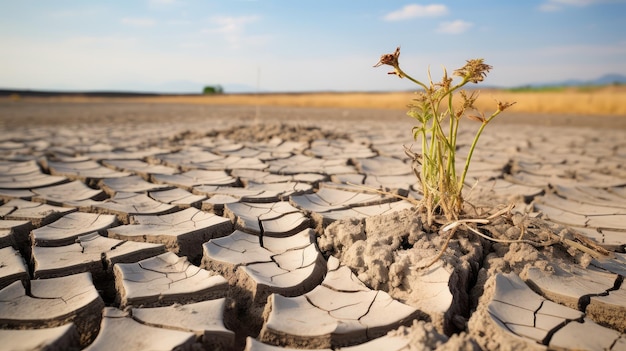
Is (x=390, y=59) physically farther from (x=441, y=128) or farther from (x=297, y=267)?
(x=297, y=267)

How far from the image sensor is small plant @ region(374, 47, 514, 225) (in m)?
1.26

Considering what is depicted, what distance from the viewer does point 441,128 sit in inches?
60.6

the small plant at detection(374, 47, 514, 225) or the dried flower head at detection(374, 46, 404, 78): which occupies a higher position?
the dried flower head at detection(374, 46, 404, 78)

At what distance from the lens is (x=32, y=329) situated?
3.74 feet

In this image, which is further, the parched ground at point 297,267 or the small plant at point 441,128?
the small plant at point 441,128

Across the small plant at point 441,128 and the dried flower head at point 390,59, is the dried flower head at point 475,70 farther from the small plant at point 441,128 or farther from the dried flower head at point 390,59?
the dried flower head at point 390,59

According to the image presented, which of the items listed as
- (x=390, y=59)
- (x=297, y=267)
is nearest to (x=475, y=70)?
(x=390, y=59)

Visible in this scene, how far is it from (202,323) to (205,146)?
10.3ft

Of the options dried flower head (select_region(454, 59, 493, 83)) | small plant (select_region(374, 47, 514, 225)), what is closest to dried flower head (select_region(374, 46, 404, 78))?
small plant (select_region(374, 47, 514, 225))

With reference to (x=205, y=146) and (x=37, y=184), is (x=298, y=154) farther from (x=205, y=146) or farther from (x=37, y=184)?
(x=37, y=184)

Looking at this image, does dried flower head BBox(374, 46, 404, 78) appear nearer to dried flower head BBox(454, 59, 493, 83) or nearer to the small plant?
the small plant

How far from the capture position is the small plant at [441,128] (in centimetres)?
126

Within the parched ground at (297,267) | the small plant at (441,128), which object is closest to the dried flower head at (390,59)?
the small plant at (441,128)

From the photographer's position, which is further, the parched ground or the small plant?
the small plant
